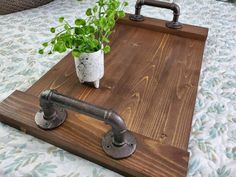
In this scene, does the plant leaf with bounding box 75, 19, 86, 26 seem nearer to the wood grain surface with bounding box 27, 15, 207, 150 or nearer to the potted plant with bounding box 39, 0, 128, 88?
the potted plant with bounding box 39, 0, 128, 88

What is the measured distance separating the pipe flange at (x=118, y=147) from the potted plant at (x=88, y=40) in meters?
0.21

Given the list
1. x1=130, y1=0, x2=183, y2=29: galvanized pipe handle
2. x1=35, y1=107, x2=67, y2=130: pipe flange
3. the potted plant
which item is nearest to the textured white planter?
the potted plant

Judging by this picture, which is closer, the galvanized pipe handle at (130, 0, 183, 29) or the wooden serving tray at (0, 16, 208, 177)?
the wooden serving tray at (0, 16, 208, 177)

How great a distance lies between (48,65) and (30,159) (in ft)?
1.47

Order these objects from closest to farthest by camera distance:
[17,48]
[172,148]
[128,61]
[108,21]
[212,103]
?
[172,148] < [108,21] < [212,103] < [128,61] < [17,48]

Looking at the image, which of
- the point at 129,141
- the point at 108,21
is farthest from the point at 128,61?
the point at 129,141

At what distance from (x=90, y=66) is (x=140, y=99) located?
0.17m

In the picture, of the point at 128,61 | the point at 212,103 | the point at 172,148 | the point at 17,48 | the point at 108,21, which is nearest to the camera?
the point at 172,148

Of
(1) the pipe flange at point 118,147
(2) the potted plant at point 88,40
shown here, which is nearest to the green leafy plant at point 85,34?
(2) the potted plant at point 88,40

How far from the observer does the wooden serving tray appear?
20.7 inches

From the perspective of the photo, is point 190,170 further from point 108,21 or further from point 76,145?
point 108,21

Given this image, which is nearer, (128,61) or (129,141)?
(129,141)

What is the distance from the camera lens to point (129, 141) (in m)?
0.54

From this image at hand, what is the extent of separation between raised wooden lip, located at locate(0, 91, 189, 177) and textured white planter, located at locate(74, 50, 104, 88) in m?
0.16
